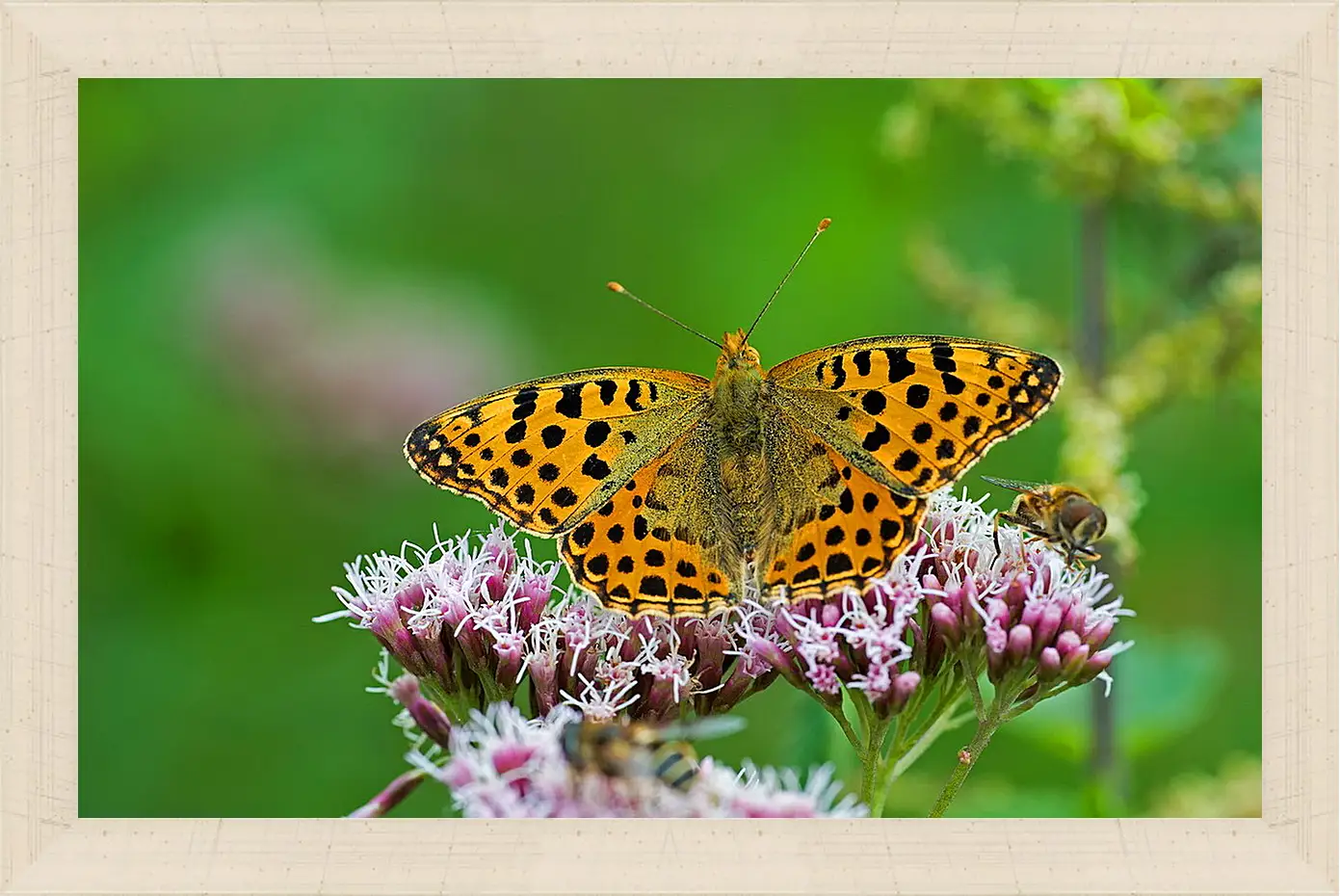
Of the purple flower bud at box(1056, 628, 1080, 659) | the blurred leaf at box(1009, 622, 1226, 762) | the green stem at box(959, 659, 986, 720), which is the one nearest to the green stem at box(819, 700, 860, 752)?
the green stem at box(959, 659, 986, 720)

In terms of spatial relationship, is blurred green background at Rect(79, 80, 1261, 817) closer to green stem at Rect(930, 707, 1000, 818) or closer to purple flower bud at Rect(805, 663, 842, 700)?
green stem at Rect(930, 707, 1000, 818)

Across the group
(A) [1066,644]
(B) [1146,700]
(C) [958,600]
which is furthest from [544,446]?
(B) [1146,700]

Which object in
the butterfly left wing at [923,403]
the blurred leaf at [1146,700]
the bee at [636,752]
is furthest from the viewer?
the blurred leaf at [1146,700]

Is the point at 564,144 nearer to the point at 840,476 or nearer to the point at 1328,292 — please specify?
the point at 840,476

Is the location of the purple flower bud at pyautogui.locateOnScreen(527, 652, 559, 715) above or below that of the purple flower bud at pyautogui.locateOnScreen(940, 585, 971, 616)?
below

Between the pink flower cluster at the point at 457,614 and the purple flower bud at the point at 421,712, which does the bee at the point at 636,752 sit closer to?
the purple flower bud at the point at 421,712

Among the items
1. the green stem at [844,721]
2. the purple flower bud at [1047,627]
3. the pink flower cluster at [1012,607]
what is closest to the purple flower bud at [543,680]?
the green stem at [844,721]
